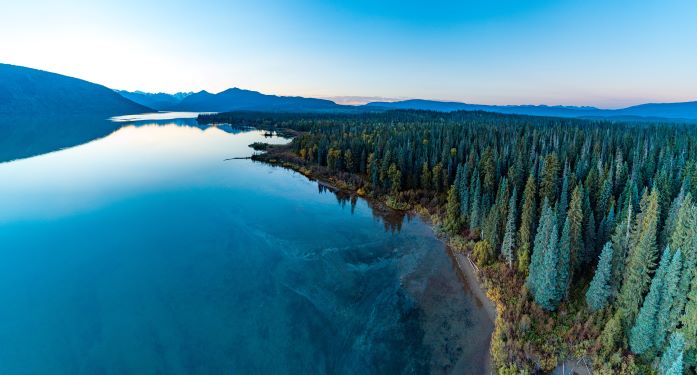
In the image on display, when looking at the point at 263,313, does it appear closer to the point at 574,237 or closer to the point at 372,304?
the point at 372,304

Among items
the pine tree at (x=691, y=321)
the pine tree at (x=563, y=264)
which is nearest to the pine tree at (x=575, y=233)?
the pine tree at (x=563, y=264)

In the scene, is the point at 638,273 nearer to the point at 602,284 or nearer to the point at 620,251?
the point at 602,284

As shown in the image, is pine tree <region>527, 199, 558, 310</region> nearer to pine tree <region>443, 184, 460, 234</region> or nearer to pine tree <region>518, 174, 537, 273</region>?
pine tree <region>518, 174, 537, 273</region>

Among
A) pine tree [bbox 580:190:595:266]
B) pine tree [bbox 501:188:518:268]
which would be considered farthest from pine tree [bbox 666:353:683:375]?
Result: pine tree [bbox 501:188:518:268]

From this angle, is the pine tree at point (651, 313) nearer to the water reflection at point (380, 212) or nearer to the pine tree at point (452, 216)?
the pine tree at point (452, 216)

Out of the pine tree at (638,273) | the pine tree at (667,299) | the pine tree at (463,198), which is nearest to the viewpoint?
the pine tree at (667,299)

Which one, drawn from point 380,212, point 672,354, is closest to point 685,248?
point 672,354
